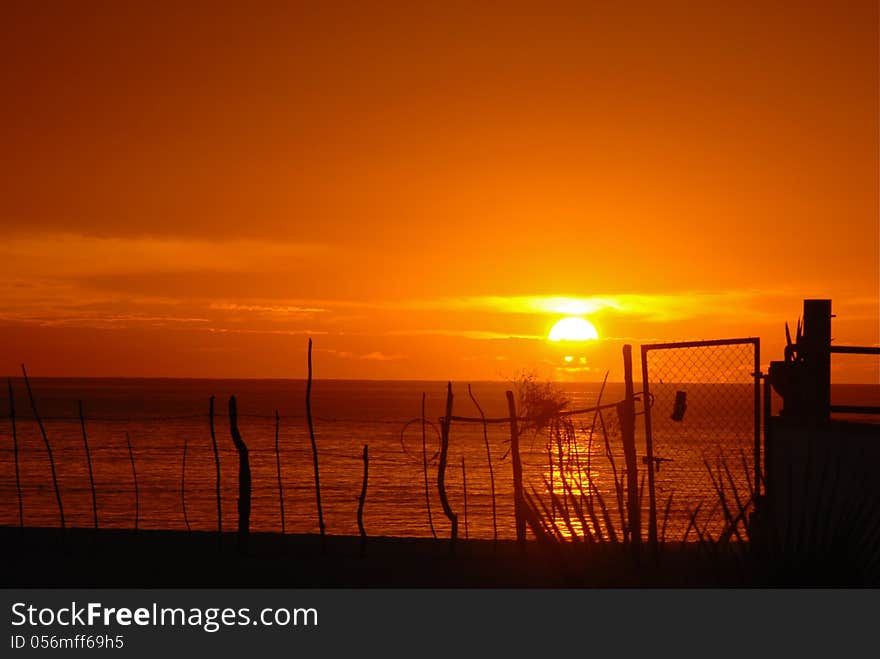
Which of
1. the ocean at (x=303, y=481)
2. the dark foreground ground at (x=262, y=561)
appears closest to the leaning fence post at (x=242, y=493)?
the dark foreground ground at (x=262, y=561)

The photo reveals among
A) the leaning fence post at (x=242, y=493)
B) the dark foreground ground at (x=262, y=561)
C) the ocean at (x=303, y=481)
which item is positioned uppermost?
the leaning fence post at (x=242, y=493)

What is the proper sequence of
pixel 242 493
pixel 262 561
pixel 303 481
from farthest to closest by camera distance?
1. pixel 303 481
2. pixel 242 493
3. pixel 262 561

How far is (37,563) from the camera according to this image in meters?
12.8

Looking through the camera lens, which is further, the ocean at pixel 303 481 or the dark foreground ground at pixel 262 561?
the ocean at pixel 303 481

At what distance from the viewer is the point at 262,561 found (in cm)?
1291

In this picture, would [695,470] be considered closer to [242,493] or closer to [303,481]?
[303,481]

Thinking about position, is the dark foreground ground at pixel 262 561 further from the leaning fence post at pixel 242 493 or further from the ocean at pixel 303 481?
the ocean at pixel 303 481

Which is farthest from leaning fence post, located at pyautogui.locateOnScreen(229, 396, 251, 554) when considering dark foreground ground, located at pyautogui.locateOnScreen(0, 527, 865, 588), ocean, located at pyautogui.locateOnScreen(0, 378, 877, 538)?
ocean, located at pyautogui.locateOnScreen(0, 378, 877, 538)

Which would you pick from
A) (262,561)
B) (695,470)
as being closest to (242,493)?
(262,561)

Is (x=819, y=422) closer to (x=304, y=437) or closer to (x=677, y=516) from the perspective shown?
(x=677, y=516)

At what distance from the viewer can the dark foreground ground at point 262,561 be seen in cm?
1132

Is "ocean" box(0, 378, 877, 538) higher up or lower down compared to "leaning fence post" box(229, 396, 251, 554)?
lower down

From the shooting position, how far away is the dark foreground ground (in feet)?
37.1

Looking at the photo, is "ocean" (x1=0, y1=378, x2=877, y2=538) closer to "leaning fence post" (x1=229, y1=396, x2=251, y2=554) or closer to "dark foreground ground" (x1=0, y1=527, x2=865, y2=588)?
"dark foreground ground" (x1=0, y1=527, x2=865, y2=588)
